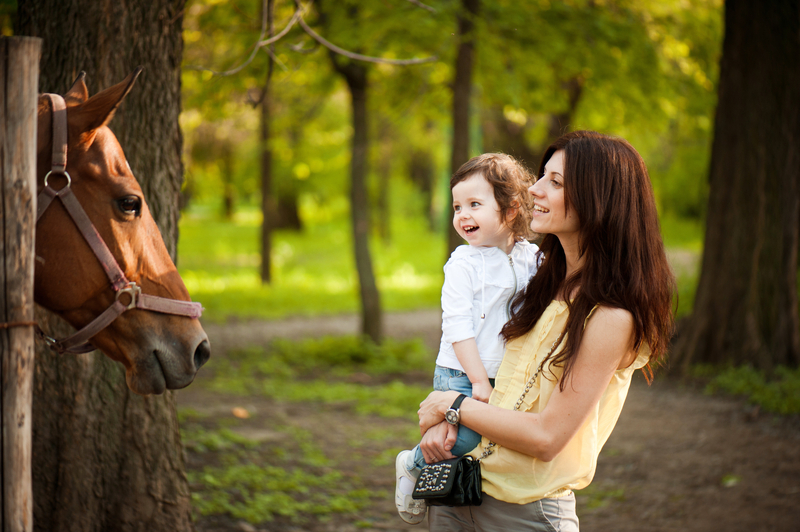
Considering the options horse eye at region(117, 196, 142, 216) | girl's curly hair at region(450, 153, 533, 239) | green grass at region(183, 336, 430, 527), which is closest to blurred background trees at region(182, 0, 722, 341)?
green grass at region(183, 336, 430, 527)

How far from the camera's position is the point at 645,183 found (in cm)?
183

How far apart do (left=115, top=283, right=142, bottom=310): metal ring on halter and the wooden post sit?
263 mm

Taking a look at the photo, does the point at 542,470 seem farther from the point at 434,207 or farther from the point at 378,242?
the point at 434,207

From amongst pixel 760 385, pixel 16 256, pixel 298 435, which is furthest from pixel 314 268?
pixel 16 256

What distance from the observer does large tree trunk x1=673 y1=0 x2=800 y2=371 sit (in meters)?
6.98

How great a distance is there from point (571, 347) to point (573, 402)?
155mm

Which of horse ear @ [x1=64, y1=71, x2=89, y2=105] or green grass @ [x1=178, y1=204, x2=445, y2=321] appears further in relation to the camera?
green grass @ [x1=178, y1=204, x2=445, y2=321]

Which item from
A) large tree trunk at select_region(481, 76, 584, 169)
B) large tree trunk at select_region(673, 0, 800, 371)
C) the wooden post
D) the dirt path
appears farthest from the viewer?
large tree trunk at select_region(481, 76, 584, 169)

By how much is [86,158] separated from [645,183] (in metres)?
1.64

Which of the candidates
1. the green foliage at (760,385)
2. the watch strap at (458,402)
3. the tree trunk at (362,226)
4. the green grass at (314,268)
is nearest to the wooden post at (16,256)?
the watch strap at (458,402)

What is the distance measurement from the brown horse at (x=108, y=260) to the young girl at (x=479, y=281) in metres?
0.80

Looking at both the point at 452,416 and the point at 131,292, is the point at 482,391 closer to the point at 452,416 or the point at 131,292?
the point at 452,416

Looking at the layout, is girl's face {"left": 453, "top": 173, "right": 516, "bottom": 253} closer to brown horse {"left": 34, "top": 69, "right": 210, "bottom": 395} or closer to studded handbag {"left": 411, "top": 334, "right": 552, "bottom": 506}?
studded handbag {"left": 411, "top": 334, "right": 552, "bottom": 506}

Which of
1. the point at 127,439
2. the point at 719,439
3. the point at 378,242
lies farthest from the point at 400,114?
the point at 378,242
